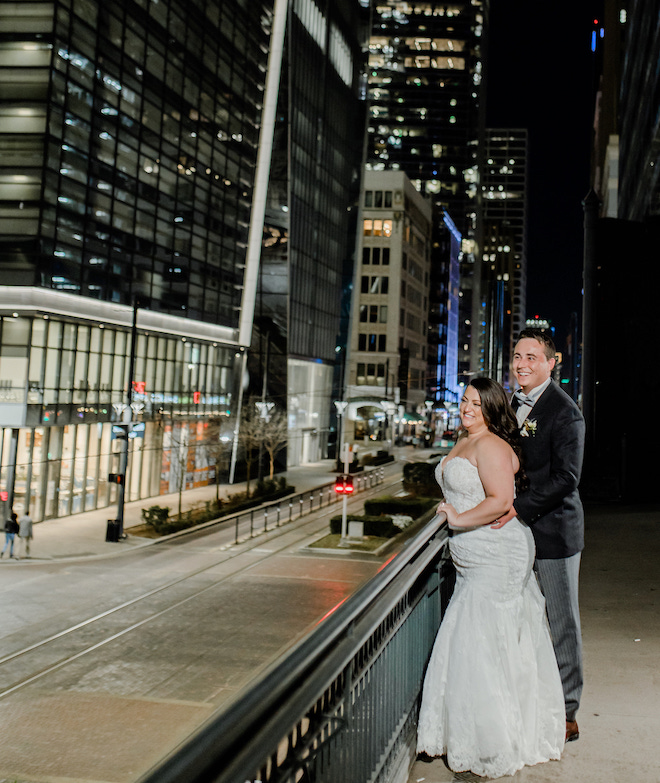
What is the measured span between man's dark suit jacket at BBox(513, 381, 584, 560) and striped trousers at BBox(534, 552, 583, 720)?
99 millimetres

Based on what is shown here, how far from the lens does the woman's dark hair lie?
4.61m

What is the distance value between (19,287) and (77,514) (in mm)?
11451

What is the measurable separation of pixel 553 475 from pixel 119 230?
1527 inches

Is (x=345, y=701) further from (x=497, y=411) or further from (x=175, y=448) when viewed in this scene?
(x=175, y=448)

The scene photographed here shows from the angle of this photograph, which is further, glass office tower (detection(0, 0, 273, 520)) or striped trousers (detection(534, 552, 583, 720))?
glass office tower (detection(0, 0, 273, 520))

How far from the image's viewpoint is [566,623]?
5.07 metres

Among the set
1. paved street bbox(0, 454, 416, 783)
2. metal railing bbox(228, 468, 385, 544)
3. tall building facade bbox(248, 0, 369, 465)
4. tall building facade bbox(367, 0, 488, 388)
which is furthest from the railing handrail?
tall building facade bbox(367, 0, 488, 388)

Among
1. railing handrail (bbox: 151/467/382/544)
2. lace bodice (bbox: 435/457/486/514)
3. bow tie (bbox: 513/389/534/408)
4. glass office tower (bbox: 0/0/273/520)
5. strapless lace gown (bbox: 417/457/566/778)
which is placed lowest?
railing handrail (bbox: 151/467/382/544)

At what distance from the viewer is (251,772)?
6.81 ft

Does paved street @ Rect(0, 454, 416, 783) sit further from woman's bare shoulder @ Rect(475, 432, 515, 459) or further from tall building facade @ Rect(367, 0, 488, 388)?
tall building facade @ Rect(367, 0, 488, 388)

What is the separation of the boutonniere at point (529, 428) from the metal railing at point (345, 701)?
93 cm

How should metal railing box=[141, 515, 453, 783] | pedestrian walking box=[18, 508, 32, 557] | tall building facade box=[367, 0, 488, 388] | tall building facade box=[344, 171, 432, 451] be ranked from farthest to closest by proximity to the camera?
1. tall building facade box=[367, 0, 488, 388]
2. tall building facade box=[344, 171, 432, 451]
3. pedestrian walking box=[18, 508, 32, 557]
4. metal railing box=[141, 515, 453, 783]

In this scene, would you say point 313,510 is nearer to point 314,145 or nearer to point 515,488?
point 314,145

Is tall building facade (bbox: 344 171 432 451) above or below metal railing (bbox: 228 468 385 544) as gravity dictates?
above
